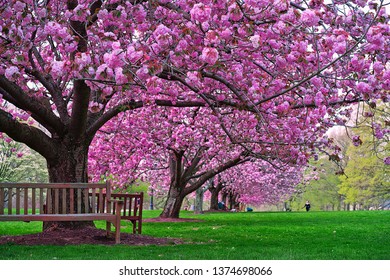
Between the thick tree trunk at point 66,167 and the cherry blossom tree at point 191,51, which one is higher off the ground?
the cherry blossom tree at point 191,51

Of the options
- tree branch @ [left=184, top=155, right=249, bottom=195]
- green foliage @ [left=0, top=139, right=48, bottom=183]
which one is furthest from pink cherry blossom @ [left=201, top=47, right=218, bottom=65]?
green foliage @ [left=0, top=139, right=48, bottom=183]

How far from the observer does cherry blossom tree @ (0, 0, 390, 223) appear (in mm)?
5906

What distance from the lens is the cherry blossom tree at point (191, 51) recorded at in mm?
5906

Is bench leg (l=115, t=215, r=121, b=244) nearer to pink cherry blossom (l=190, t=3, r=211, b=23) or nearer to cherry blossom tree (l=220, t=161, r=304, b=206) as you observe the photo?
pink cherry blossom (l=190, t=3, r=211, b=23)

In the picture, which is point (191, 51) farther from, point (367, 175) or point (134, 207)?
point (367, 175)

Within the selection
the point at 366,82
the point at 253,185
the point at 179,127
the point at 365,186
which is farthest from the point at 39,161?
the point at 366,82

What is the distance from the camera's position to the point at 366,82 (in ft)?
24.4

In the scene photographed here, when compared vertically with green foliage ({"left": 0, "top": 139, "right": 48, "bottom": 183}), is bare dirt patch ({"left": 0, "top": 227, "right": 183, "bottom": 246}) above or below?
below

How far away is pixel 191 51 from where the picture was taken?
682 centimetres

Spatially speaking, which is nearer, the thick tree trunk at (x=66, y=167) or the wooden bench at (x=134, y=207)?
the thick tree trunk at (x=66, y=167)

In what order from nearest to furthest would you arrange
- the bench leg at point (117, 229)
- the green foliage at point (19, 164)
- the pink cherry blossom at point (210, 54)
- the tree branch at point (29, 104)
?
1. the pink cherry blossom at point (210, 54)
2. the bench leg at point (117, 229)
3. the tree branch at point (29, 104)
4. the green foliage at point (19, 164)

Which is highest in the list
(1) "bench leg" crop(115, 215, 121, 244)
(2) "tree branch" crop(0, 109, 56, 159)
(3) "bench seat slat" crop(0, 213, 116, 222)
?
(2) "tree branch" crop(0, 109, 56, 159)

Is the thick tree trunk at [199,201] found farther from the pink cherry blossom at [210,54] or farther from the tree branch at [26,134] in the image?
the pink cherry blossom at [210,54]

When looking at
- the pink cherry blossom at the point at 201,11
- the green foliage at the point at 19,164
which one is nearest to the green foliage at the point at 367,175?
the green foliage at the point at 19,164
